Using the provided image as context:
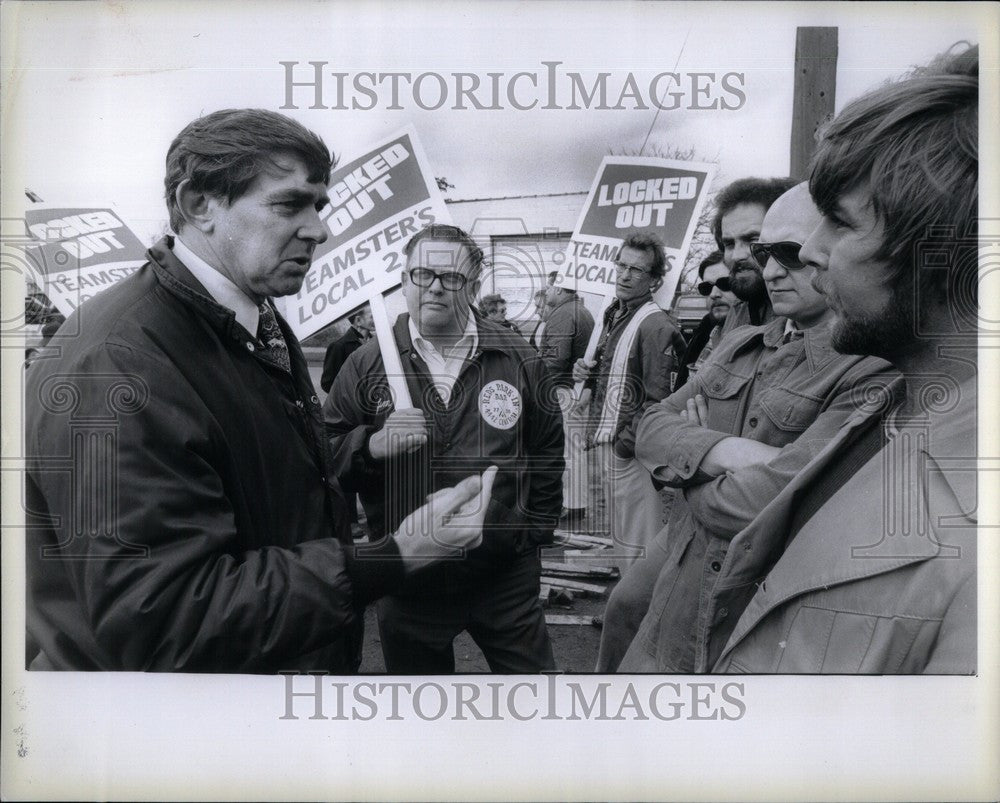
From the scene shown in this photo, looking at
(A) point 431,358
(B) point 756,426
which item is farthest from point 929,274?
(A) point 431,358

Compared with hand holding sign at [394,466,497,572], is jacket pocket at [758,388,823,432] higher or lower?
higher

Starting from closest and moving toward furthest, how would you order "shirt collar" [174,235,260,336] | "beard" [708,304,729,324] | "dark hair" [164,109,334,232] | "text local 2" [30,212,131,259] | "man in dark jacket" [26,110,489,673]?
"man in dark jacket" [26,110,489,673] < "shirt collar" [174,235,260,336] < "dark hair" [164,109,334,232] < "text local 2" [30,212,131,259] < "beard" [708,304,729,324]

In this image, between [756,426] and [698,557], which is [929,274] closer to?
[756,426]

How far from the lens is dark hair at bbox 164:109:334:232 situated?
8.71ft

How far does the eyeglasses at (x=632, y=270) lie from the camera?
284 cm

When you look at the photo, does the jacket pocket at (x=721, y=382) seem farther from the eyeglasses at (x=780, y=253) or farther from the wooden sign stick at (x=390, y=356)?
the wooden sign stick at (x=390, y=356)

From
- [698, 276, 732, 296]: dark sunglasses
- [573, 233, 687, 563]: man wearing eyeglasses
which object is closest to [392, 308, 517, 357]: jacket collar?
[573, 233, 687, 563]: man wearing eyeglasses

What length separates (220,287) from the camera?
2568 mm

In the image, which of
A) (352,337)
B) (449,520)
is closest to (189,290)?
(352,337)

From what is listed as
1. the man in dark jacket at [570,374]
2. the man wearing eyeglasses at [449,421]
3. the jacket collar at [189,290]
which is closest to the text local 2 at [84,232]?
the jacket collar at [189,290]

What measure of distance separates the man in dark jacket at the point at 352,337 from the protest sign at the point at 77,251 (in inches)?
22.6

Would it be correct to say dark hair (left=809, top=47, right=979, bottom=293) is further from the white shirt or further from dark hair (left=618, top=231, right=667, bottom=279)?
the white shirt

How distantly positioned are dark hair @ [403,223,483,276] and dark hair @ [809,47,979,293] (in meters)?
0.95

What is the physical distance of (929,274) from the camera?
2.71 metres
